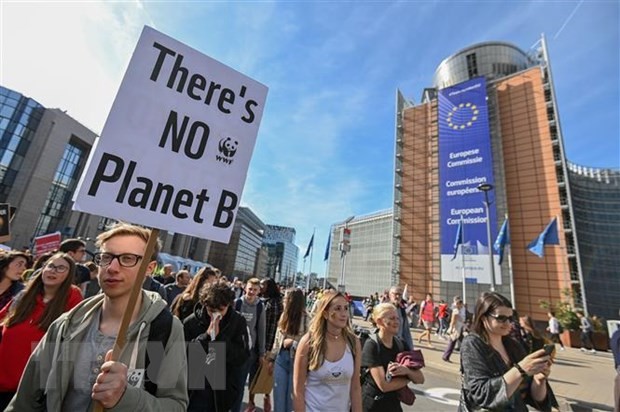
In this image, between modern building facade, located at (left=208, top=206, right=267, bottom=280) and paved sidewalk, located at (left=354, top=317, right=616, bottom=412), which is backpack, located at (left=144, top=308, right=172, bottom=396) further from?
modern building facade, located at (left=208, top=206, right=267, bottom=280)

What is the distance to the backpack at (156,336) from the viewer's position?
4.87 feet

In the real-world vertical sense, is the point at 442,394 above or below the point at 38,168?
below

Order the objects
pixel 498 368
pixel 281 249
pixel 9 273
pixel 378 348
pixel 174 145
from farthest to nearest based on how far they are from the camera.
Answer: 1. pixel 281 249
2. pixel 9 273
3. pixel 378 348
4. pixel 498 368
5. pixel 174 145

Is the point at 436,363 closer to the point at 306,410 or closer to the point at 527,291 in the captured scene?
the point at 306,410

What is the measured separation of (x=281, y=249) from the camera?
518 ft

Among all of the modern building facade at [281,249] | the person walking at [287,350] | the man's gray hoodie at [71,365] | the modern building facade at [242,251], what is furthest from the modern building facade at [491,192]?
the modern building facade at [281,249]

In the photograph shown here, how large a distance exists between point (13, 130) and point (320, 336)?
5669cm

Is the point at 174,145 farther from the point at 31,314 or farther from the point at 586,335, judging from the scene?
the point at 586,335

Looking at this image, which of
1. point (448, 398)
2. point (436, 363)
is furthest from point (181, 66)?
point (436, 363)

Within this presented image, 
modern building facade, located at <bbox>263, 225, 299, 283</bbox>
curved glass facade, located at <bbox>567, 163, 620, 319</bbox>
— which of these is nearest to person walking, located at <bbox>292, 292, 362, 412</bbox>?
curved glass facade, located at <bbox>567, 163, 620, 319</bbox>

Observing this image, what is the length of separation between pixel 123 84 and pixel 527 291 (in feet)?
122

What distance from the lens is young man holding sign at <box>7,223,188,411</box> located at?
139 cm

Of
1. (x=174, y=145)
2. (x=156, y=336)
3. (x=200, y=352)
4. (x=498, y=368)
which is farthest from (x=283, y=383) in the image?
(x=174, y=145)

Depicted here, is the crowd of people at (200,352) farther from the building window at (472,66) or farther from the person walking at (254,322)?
the building window at (472,66)
